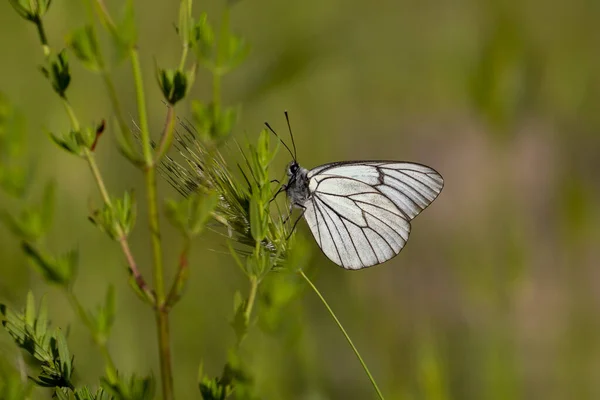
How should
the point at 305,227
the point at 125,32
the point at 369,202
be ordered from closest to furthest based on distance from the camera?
1. the point at 125,32
2. the point at 305,227
3. the point at 369,202

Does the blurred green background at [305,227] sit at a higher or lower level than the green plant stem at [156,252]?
higher

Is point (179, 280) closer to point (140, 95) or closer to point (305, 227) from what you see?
point (140, 95)

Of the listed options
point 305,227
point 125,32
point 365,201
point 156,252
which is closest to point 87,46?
point 125,32

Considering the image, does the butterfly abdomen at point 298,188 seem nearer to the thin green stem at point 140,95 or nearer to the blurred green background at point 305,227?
the blurred green background at point 305,227

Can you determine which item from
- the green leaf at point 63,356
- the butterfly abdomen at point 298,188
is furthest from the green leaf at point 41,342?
the butterfly abdomen at point 298,188

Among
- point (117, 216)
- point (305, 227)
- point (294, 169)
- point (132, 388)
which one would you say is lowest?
point (132, 388)

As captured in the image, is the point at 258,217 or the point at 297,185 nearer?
the point at 258,217

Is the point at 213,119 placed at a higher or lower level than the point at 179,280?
higher

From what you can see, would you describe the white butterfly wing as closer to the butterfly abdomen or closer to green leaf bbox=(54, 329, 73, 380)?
the butterfly abdomen
